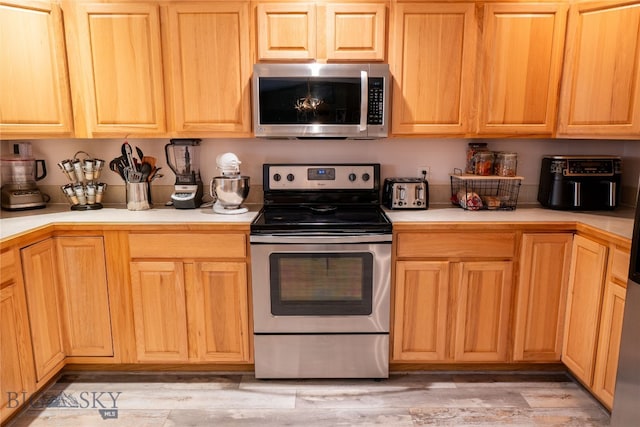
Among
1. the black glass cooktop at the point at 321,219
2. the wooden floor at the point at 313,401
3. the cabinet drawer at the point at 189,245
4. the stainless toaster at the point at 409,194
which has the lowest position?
the wooden floor at the point at 313,401

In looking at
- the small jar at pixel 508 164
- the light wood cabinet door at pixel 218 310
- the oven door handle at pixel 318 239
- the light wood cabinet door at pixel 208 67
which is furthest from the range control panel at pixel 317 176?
the small jar at pixel 508 164

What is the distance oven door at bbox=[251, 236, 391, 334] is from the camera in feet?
7.23

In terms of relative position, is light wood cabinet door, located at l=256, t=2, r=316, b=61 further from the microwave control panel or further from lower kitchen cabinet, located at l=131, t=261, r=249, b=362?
lower kitchen cabinet, located at l=131, t=261, r=249, b=362

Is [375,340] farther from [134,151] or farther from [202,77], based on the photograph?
[134,151]

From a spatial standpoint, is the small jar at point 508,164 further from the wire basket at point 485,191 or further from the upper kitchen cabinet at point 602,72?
the upper kitchen cabinet at point 602,72

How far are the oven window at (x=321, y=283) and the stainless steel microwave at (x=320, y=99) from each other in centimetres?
68

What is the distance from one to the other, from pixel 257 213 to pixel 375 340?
0.96 metres

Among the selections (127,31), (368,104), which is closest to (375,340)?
(368,104)

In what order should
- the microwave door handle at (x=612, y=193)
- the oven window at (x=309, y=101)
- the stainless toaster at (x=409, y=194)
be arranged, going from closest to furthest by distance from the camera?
the oven window at (x=309, y=101)
the microwave door handle at (x=612, y=193)
the stainless toaster at (x=409, y=194)

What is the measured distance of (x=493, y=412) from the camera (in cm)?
212

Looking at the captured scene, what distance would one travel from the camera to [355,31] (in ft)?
7.60

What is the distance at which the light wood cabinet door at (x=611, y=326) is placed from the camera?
1.87 metres

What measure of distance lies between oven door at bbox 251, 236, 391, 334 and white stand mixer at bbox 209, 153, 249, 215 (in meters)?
0.33

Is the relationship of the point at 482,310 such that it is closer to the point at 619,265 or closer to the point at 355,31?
the point at 619,265
